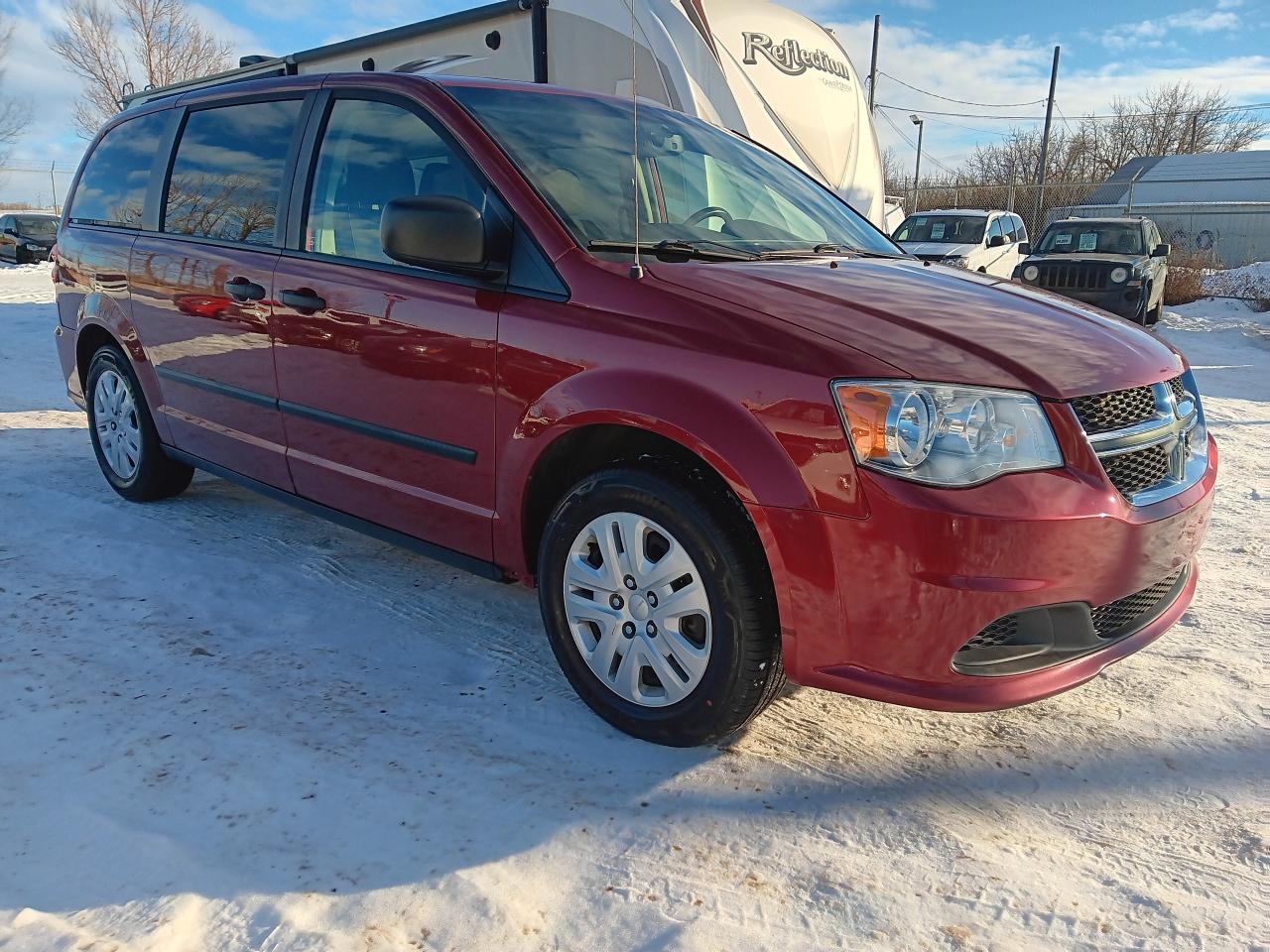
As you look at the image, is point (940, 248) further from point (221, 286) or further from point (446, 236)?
point (446, 236)

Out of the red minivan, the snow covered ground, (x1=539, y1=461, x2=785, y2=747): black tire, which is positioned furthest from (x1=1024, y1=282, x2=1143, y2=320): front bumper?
(x1=539, y1=461, x2=785, y2=747): black tire

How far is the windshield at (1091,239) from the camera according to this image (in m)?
13.6

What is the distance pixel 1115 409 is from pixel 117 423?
172 inches

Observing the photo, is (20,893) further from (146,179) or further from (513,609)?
(146,179)

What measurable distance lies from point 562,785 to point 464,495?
961 mm

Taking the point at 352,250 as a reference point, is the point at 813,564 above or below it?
below

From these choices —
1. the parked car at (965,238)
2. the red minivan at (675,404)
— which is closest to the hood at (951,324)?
the red minivan at (675,404)

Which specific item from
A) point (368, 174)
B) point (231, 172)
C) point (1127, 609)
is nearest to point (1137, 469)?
point (1127, 609)

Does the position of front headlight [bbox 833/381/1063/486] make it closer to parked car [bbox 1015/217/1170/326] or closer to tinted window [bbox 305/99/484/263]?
tinted window [bbox 305/99/484/263]

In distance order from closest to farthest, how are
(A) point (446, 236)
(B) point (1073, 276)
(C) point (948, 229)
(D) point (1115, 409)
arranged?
(D) point (1115, 409) < (A) point (446, 236) < (B) point (1073, 276) < (C) point (948, 229)

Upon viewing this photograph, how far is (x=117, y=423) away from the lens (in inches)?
178

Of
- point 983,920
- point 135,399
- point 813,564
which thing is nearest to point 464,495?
point 813,564

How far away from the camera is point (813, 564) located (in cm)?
213

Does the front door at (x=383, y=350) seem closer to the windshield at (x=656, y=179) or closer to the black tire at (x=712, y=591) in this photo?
the windshield at (x=656, y=179)
